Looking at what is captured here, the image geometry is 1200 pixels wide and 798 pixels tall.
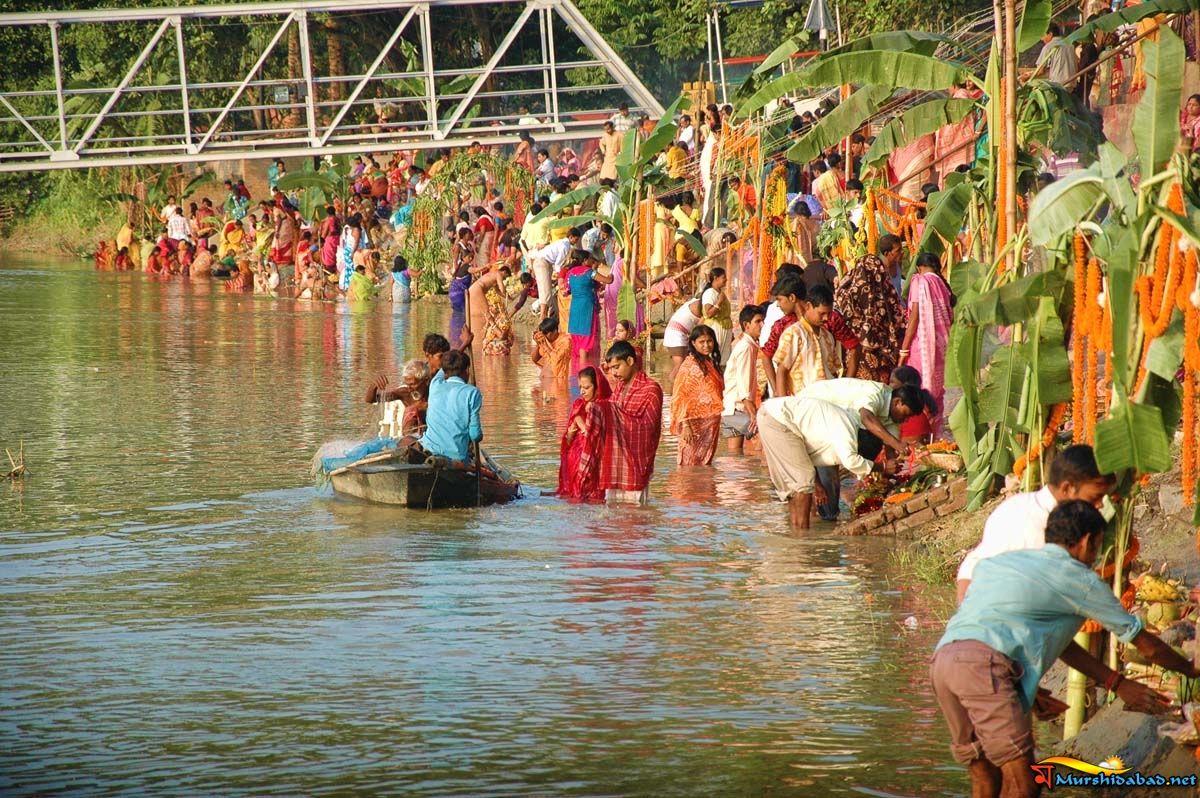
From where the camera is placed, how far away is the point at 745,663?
755 centimetres

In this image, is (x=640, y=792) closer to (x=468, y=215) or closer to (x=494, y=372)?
(x=494, y=372)

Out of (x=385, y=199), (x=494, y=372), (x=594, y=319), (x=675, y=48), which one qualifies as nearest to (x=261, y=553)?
(x=594, y=319)

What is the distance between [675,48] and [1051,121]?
2660 cm

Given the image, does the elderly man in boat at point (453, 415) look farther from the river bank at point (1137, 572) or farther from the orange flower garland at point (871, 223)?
the orange flower garland at point (871, 223)

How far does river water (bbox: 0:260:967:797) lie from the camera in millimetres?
6246

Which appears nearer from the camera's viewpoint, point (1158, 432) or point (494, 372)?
point (1158, 432)

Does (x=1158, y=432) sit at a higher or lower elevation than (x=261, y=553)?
higher

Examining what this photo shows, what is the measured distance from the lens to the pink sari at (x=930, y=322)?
1187 cm

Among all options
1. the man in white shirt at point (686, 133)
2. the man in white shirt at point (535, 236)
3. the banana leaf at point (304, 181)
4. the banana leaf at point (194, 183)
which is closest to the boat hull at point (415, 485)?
the man in white shirt at point (535, 236)

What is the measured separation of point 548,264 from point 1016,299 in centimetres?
1464

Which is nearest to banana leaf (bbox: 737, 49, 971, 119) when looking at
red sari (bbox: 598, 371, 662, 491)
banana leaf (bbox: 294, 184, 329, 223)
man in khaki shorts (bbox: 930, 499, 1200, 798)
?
red sari (bbox: 598, 371, 662, 491)

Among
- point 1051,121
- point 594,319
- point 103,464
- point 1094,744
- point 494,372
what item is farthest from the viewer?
point 494,372

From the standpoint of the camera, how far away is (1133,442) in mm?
6039

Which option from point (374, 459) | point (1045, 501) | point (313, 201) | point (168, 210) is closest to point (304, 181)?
point (313, 201)
